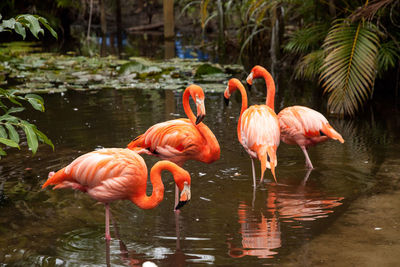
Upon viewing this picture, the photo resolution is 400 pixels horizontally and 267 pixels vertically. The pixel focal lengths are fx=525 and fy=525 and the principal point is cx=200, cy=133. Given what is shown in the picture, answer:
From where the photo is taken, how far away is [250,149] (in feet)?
14.6

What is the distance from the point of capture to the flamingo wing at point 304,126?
190 inches

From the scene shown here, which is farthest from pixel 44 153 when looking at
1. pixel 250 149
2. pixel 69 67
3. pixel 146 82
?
pixel 69 67

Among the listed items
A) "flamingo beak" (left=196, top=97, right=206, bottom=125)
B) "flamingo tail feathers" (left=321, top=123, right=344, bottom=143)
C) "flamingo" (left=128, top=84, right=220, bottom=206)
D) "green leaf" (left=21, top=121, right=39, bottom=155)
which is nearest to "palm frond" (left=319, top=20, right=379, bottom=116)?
"flamingo tail feathers" (left=321, top=123, right=344, bottom=143)

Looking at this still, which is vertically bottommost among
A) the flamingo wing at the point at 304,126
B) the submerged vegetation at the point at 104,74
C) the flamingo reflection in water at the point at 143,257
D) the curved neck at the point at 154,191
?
the flamingo reflection in water at the point at 143,257

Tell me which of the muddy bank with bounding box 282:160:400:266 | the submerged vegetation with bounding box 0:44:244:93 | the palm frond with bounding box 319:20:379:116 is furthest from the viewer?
the submerged vegetation with bounding box 0:44:244:93

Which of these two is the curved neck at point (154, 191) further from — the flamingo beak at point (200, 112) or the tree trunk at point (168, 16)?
the tree trunk at point (168, 16)

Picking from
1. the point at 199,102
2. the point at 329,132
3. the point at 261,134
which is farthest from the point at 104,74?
the point at 199,102

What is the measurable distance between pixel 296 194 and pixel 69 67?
7813 mm

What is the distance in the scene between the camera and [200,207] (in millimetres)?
3922

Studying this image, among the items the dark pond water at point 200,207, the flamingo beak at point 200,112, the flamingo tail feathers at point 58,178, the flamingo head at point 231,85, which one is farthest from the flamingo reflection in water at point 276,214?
the flamingo tail feathers at point 58,178

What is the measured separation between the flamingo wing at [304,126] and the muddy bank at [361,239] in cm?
90

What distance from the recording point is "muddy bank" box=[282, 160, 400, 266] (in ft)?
10.0

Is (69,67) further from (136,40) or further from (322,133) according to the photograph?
(136,40)

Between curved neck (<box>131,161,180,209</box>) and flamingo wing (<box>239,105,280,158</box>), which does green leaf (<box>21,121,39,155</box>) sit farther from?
flamingo wing (<box>239,105,280,158</box>)
